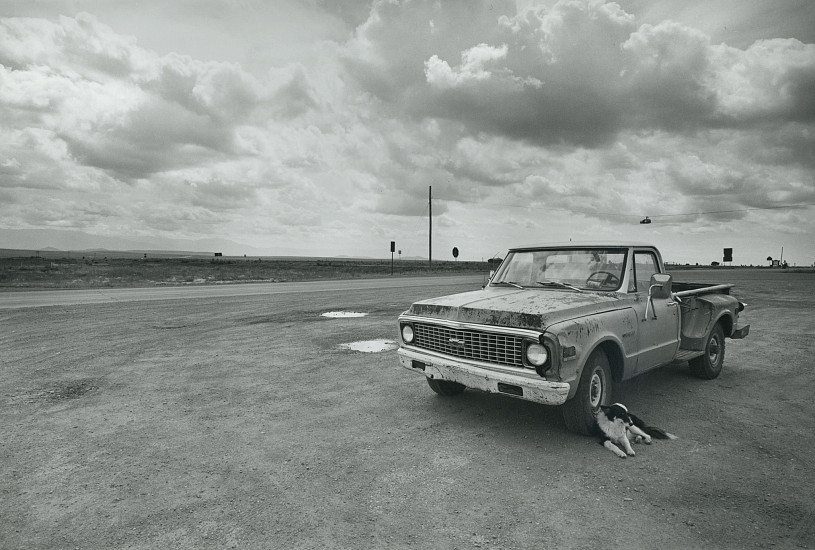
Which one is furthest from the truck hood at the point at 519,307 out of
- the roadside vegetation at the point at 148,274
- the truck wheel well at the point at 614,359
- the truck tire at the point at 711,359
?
the roadside vegetation at the point at 148,274

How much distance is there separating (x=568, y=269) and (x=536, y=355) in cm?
167

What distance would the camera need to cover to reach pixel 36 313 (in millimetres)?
12977

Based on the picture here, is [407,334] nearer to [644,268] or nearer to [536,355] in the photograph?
[536,355]

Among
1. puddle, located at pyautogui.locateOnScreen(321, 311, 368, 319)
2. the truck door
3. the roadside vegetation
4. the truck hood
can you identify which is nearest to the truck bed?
the truck door

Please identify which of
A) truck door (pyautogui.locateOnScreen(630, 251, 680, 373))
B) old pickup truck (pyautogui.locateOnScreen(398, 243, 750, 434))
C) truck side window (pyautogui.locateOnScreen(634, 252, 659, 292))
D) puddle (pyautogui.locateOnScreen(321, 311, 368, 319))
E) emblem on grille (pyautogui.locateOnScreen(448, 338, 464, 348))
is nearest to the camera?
old pickup truck (pyautogui.locateOnScreen(398, 243, 750, 434))

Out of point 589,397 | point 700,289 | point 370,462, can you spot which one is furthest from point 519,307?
point 700,289

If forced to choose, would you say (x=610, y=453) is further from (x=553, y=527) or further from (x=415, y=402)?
(x=415, y=402)

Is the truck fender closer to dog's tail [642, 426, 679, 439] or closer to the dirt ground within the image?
dog's tail [642, 426, 679, 439]

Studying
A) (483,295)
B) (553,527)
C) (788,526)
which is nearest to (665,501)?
(788,526)

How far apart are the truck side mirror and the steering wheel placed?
44 cm

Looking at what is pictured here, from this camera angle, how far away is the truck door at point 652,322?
16.7 feet

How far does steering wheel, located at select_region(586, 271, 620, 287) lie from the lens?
5.16 meters

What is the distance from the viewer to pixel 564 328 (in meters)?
4.07

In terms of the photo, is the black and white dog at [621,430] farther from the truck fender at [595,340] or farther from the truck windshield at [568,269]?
the truck windshield at [568,269]
